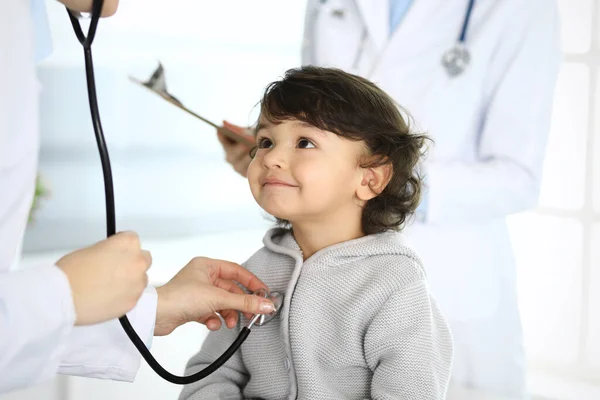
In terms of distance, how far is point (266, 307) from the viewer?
114cm

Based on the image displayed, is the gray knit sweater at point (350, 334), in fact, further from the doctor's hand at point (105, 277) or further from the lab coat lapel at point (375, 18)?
the lab coat lapel at point (375, 18)

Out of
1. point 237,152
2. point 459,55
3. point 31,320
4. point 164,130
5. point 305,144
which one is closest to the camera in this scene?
point 31,320

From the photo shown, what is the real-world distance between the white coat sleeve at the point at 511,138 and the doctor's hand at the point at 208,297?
54 centimetres

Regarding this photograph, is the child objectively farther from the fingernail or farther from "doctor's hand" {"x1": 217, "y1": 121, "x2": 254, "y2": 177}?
"doctor's hand" {"x1": 217, "y1": 121, "x2": 254, "y2": 177}

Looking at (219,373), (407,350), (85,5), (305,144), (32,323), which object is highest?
(85,5)

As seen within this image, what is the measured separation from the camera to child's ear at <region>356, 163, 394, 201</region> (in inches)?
47.4

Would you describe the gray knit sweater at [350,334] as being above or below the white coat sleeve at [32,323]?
below

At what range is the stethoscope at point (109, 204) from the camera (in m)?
0.91

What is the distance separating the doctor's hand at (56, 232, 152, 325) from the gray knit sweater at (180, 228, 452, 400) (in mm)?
362

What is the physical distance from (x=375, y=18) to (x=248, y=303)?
2.78ft

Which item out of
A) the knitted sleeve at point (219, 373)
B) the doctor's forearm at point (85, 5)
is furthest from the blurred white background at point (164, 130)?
the doctor's forearm at point (85, 5)

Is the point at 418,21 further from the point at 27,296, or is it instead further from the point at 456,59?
the point at 27,296

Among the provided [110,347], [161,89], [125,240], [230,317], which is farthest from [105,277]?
[161,89]

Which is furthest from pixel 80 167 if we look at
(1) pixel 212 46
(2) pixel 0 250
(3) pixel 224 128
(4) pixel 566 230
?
(2) pixel 0 250
